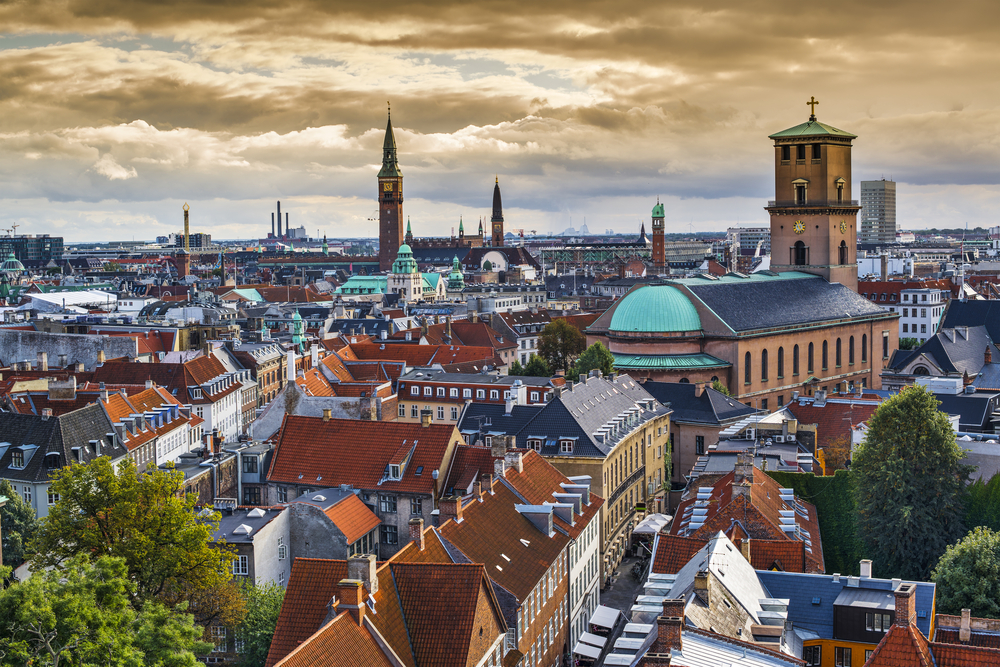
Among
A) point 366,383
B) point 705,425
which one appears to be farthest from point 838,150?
point 366,383

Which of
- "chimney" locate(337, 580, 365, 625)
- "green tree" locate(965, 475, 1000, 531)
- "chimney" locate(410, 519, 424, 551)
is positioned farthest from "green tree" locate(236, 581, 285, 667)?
"green tree" locate(965, 475, 1000, 531)

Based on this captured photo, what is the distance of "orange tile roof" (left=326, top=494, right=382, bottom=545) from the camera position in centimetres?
5703

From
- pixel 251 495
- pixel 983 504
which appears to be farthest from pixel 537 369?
pixel 983 504

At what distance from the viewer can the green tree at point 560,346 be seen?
128 metres

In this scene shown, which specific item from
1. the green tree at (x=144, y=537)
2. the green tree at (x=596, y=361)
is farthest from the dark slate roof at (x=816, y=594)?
the green tree at (x=596, y=361)

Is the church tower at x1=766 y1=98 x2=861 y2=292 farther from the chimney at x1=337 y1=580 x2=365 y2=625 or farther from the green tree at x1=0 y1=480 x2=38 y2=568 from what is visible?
the chimney at x1=337 y1=580 x2=365 y2=625

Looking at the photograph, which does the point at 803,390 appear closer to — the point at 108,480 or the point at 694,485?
the point at 694,485

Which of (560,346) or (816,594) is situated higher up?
(560,346)

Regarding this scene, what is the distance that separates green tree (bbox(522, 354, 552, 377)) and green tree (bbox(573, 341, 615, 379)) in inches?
438

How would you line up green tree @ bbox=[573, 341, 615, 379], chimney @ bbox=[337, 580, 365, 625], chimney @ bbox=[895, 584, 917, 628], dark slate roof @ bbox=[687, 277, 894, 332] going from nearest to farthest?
chimney @ bbox=[895, 584, 917, 628] → chimney @ bbox=[337, 580, 365, 625] → green tree @ bbox=[573, 341, 615, 379] → dark slate roof @ bbox=[687, 277, 894, 332]

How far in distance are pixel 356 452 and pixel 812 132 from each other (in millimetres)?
90797

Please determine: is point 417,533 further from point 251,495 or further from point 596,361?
point 596,361

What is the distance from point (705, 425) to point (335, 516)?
4176 centimetres

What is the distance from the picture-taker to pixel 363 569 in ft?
125
